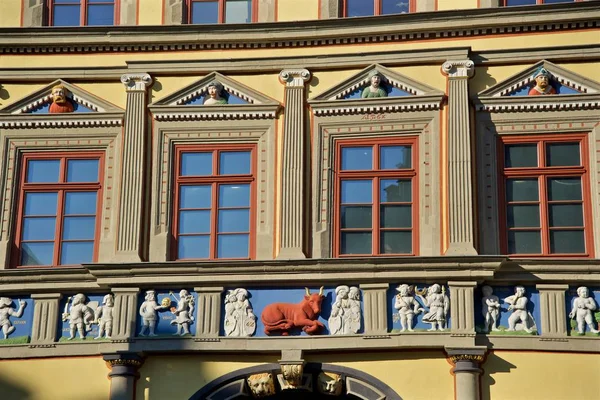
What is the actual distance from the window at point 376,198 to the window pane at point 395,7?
80.5 inches

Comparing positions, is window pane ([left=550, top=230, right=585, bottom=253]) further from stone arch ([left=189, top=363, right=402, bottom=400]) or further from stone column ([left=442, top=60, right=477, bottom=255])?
stone arch ([left=189, top=363, right=402, bottom=400])

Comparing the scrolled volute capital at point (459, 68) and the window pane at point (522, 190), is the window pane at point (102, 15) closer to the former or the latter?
the scrolled volute capital at point (459, 68)

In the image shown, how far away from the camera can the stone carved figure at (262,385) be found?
17.0 meters

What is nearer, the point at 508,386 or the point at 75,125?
the point at 508,386

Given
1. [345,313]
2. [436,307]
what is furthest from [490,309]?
[345,313]

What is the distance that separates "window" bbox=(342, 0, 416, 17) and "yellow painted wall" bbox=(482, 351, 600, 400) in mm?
5191

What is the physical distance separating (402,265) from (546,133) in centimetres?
275

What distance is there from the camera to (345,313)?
17125 millimetres

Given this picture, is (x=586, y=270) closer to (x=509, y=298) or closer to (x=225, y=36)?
(x=509, y=298)

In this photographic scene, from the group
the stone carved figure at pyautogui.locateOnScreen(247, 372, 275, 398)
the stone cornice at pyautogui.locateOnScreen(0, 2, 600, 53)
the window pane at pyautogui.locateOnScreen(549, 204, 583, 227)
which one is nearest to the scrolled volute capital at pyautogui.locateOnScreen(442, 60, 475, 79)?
the stone cornice at pyautogui.locateOnScreen(0, 2, 600, 53)

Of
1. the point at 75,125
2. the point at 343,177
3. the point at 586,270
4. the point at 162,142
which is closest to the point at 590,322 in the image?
the point at 586,270

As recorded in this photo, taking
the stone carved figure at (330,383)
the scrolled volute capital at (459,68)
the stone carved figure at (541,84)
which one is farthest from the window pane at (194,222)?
the stone carved figure at (541,84)

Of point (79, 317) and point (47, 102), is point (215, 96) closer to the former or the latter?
point (47, 102)

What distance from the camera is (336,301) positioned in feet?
56.5
